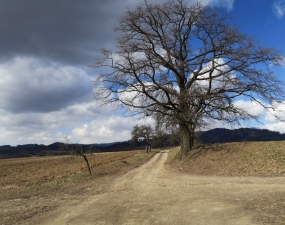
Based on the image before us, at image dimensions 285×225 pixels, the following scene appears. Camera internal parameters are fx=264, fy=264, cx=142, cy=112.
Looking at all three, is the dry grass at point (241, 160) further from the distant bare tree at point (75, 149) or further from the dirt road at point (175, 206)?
the distant bare tree at point (75, 149)

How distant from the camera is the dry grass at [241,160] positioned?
1458 centimetres

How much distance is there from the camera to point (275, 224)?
6.12 m

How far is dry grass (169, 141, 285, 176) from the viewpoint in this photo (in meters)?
14.6

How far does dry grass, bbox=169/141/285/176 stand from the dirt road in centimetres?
264

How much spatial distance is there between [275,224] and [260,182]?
5.94 metres

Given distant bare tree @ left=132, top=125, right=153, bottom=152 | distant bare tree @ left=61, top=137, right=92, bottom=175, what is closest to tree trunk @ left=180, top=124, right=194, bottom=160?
distant bare tree @ left=61, top=137, right=92, bottom=175

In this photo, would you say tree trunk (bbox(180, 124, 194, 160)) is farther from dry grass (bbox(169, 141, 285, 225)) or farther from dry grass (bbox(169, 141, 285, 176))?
dry grass (bbox(169, 141, 285, 176))

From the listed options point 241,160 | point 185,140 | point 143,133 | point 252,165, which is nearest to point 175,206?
point 252,165

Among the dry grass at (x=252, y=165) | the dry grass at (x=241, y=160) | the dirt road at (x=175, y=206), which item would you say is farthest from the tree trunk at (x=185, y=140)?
the dirt road at (x=175, y=206)

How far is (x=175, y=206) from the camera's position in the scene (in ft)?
28.3

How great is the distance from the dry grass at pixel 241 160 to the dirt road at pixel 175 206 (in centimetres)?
264

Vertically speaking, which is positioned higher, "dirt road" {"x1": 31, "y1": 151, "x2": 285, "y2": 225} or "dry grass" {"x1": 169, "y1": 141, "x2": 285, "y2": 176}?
"dry grass" {"x1": 169, "y1": 141, "x2": 285, "y2": 176}

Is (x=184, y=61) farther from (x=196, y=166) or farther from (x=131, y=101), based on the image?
(x=196, y=166)

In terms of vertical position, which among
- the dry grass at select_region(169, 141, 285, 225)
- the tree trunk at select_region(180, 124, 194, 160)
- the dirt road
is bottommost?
the dirt road
